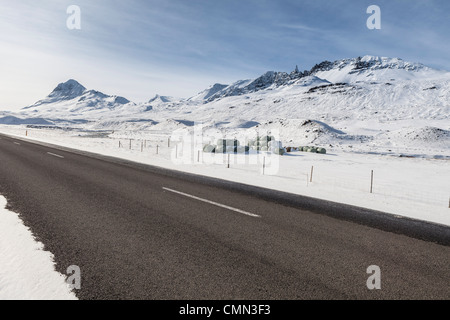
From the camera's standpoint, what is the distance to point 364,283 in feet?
12.6

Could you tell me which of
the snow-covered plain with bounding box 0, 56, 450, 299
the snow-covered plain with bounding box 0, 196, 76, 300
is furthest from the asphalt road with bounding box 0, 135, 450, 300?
the snow-covered plain with bounding box 0, 56, 450, 299

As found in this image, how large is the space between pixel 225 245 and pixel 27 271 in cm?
284

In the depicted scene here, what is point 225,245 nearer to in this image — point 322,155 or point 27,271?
point 27,271

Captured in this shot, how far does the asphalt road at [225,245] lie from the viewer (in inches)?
144

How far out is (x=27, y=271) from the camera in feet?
12.6

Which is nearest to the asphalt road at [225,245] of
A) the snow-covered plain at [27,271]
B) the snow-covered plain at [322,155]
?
the snow-covered plain at [27,271]

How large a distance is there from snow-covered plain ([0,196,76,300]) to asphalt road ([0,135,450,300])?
0.18 meters

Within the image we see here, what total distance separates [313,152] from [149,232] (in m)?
28.4

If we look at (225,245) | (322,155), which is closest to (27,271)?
(225,245)

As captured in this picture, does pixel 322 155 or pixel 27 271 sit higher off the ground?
pixel 322 155

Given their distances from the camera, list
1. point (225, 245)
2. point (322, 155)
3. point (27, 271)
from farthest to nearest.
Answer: point (322, 155) < point (225, 245) < point (27, 271)

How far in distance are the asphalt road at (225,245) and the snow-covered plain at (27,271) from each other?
0.18 meters

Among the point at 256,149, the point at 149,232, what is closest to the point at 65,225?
the point at 149,232

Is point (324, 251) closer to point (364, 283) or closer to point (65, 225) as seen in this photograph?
point (364, 283)
